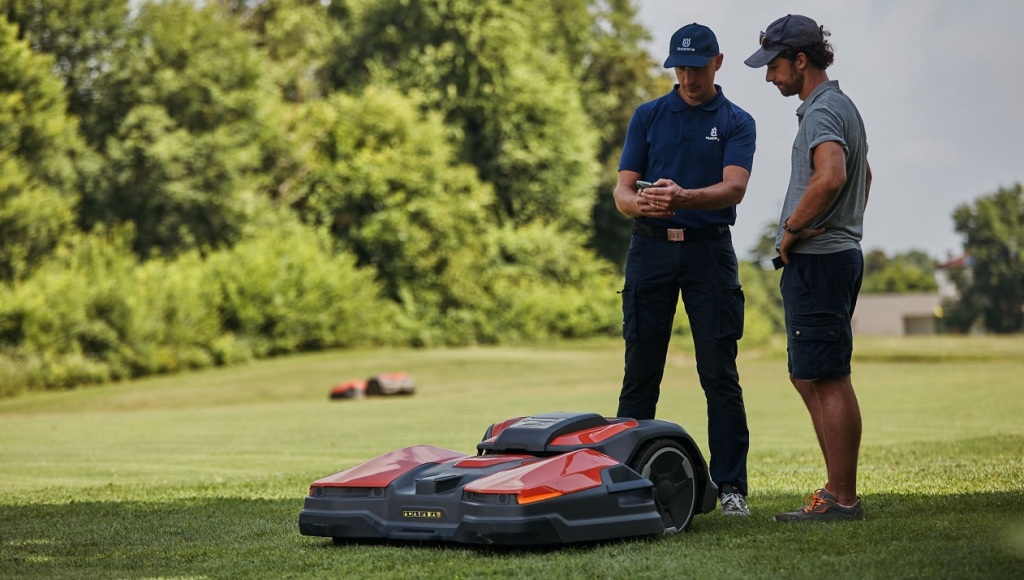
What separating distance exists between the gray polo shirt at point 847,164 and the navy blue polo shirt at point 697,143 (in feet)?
1.94

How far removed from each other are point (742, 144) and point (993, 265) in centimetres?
10045

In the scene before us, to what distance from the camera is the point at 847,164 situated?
19.8 ft

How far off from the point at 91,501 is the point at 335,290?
3347 centimetres

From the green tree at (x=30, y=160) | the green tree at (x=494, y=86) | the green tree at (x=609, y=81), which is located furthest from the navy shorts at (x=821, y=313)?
the green tree at (x=609, y=81)

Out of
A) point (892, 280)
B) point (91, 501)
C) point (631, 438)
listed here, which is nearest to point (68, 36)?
point (91, 501)

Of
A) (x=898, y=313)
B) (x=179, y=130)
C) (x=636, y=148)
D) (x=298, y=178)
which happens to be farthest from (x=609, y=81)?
(x=898, y=313)

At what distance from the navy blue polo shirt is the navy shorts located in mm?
808

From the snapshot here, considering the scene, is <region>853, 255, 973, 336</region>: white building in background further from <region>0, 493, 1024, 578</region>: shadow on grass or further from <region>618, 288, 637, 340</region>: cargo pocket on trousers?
<region>0, 493, 1024, 578</region>: shadow on grass

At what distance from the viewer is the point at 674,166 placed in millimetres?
6738

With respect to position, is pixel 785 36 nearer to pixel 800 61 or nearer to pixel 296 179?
pixel 800 61

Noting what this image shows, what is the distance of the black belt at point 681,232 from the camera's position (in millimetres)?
6617

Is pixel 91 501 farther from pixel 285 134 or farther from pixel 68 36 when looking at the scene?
pixel 285 134

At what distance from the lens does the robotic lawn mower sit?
199 inches

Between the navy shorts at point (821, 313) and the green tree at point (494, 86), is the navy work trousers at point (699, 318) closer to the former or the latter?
the navy shorts at point (821, 313)
